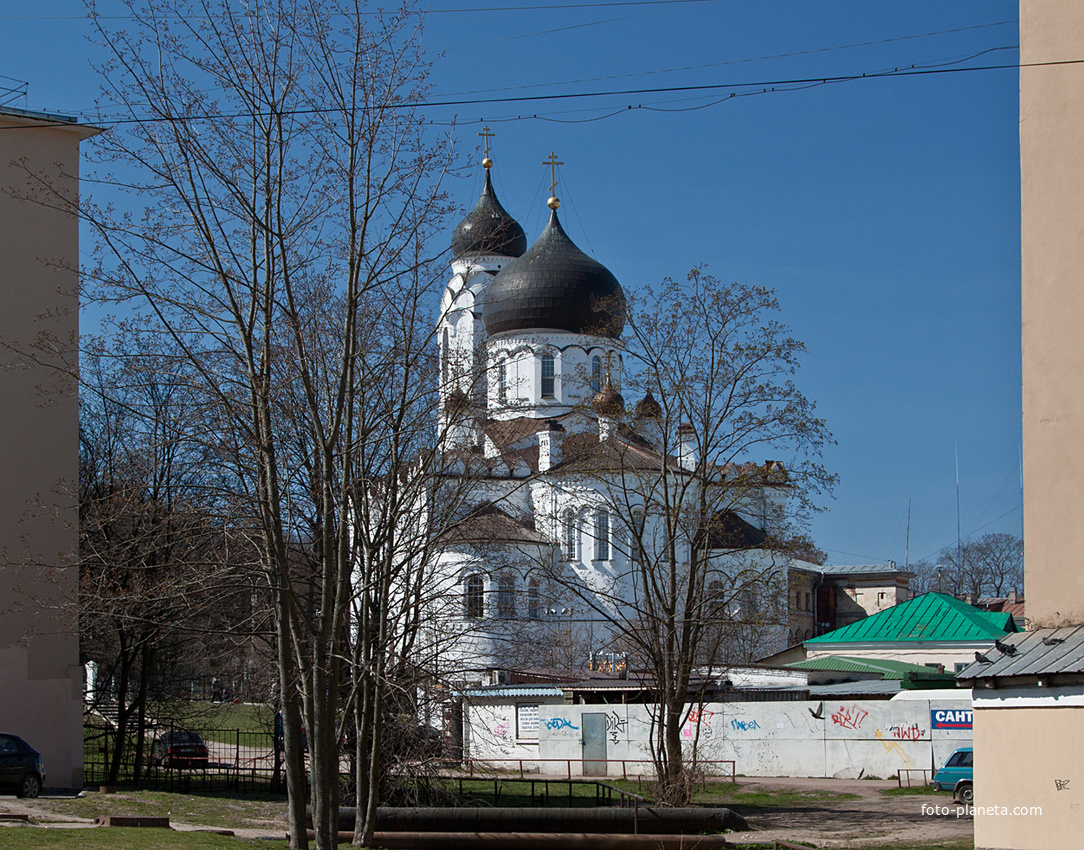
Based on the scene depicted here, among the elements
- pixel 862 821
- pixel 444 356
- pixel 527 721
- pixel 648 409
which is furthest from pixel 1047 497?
pixel 527 721

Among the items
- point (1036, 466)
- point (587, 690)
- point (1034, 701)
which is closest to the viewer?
point (1034, 701)

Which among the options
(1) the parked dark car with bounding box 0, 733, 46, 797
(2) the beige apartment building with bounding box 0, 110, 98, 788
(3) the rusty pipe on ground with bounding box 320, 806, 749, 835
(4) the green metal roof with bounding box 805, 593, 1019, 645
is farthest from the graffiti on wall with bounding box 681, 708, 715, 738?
(1) the parked dark car with bounding box 0, 733, 46, 797

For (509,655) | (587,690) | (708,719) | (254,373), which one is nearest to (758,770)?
(708,719)

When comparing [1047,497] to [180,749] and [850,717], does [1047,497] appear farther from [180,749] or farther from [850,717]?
[180,749]

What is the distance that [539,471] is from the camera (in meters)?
15.4

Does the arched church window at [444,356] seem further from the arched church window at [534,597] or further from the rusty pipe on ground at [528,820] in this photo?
the rusty pipe on ground at [528,820]

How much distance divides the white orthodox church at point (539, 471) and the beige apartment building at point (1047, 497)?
6.26 meters

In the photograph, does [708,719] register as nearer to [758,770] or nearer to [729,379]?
[758,770]

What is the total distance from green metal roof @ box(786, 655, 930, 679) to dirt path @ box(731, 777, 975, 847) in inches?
481

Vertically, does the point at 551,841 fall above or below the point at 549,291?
below

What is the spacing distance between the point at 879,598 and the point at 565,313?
34218mm

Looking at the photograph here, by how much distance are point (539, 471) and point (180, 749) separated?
19157 millimetres

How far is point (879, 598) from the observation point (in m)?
77.6

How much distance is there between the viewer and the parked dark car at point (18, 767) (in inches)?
752
